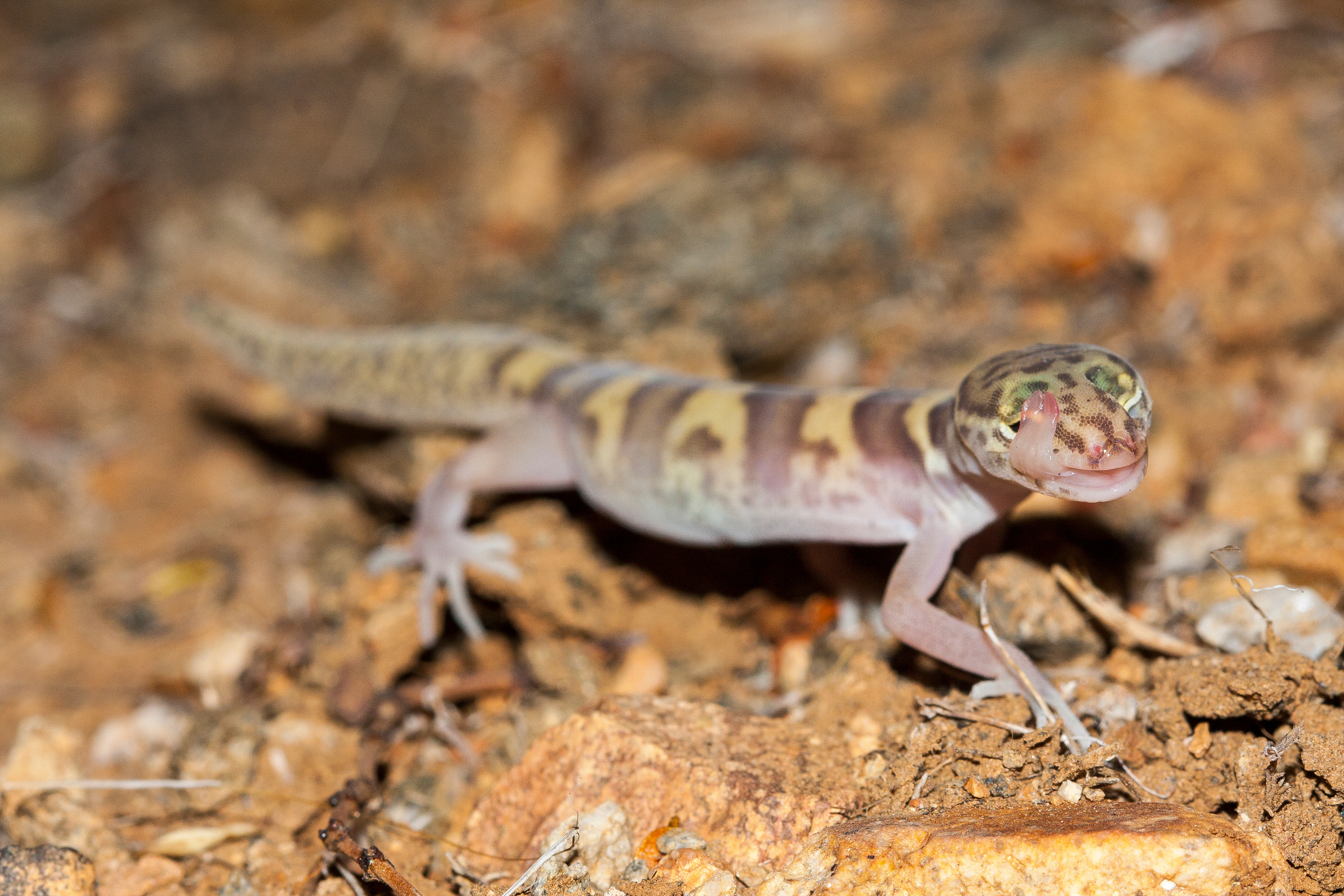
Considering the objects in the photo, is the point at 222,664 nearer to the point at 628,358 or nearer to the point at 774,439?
the point at 628,358

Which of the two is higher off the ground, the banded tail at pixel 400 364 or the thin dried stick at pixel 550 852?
the banded tail at pixel 400 364

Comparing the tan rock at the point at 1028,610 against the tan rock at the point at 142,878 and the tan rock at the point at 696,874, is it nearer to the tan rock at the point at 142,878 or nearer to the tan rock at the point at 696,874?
the tan rock at the point at 696,874

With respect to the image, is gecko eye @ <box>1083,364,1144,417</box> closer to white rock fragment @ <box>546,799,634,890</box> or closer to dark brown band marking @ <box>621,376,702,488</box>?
dark brown band marking @ <box>621,376,702,488</box>

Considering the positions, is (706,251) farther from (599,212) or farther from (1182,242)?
(1182,242)

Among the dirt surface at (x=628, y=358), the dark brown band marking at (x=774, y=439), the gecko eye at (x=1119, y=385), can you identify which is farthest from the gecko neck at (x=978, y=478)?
the dark brown band marking at (x=774, y=439)

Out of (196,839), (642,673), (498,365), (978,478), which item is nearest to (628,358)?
(498,365)

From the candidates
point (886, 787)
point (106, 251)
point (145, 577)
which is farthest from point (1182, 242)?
point (106, 251)
